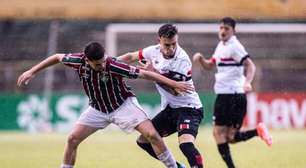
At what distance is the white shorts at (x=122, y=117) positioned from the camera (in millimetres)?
10328

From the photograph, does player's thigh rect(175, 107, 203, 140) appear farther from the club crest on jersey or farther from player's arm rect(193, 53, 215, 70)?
player's arm rect(193, 53, 215, 70)

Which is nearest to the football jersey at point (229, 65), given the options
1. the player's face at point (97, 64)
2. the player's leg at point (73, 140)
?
the player's leg at point (73, 140)

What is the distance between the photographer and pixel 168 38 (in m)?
10.3

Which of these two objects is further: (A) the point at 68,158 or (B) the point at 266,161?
(B) the point at 266,161

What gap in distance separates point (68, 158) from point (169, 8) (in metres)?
21.9

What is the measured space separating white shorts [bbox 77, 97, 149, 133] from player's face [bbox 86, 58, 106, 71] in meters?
0.66

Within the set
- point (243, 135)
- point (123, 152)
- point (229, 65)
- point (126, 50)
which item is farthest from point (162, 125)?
point (126, 50)

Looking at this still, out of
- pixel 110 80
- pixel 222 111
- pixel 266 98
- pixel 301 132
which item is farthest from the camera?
pixel 266 98

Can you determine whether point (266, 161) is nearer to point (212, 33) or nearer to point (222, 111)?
point (222, 111)

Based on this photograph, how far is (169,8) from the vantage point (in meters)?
32.0

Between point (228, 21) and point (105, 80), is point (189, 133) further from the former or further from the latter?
point (228, 21)

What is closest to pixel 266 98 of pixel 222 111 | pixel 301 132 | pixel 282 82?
pixel 301 132

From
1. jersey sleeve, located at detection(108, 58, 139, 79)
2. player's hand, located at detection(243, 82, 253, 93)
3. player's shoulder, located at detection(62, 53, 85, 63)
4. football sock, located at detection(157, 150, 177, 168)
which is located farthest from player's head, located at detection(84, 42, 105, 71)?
player's hand, located at detection(243, 82, 253, 93)

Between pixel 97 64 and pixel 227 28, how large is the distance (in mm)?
3810
